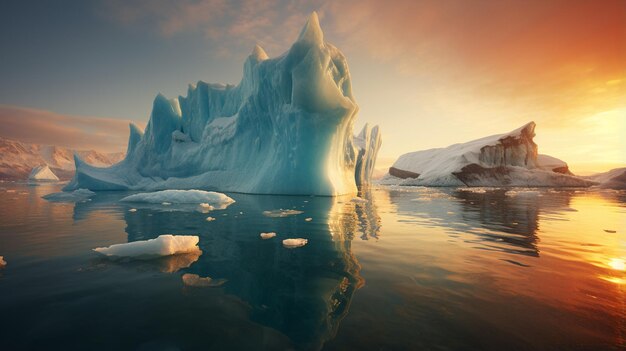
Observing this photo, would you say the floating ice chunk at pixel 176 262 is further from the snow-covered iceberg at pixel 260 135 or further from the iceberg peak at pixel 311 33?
the iceberg peak at pixel 311 33

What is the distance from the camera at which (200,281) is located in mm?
3080

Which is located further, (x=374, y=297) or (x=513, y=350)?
(x=374, y=297)

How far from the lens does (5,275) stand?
3.24 metres

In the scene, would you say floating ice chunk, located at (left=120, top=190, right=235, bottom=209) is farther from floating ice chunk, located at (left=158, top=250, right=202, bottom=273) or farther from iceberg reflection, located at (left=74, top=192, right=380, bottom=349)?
floating ice chunk, located at (left=158, top=250, right=202, bottom=273)

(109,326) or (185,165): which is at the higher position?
(185,165)

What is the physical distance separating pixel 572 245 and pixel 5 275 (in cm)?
863

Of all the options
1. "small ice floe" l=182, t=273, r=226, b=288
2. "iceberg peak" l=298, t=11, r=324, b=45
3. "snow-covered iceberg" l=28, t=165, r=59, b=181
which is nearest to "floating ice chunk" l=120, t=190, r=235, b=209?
"small ice floe" l=182, t=273, r=226, b=288

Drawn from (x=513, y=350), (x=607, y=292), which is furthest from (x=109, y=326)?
(x=607, y=292)

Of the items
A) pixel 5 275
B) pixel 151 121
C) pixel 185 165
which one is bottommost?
pixel 5 275

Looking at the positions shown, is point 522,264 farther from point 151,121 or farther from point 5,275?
point 151,121

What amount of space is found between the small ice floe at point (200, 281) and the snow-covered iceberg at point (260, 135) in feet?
46.2

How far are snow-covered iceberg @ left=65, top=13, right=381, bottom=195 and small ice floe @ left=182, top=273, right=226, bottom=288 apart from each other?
46.2ft

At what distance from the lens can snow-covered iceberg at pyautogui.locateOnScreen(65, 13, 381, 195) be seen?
16719 mm

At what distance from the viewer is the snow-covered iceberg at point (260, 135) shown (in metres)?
16.7
